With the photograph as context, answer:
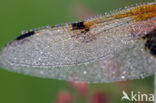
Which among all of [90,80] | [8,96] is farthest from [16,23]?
[90,80]

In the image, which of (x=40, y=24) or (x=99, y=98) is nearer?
(x=99, y=98)

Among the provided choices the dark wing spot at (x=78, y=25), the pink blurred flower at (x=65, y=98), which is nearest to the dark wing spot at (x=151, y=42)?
the dark wing spot at (x=78, y=25)

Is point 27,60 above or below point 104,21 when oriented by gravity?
below

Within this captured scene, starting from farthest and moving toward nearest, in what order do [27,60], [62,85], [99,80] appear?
1. [62,85]
2. [99,80]
3. [27,60]

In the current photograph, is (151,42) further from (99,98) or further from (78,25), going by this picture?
(99,98)

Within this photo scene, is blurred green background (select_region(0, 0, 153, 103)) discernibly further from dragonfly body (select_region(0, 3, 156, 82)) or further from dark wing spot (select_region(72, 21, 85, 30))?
dark wing spot (select_region(72, 21, 85, 30))

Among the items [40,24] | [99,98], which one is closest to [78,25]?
[99,98]

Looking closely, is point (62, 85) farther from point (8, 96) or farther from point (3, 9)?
point (3, 9)

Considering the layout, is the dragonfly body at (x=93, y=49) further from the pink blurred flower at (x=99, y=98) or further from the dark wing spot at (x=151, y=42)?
the pink blurred flower at (x=99, y=98)
